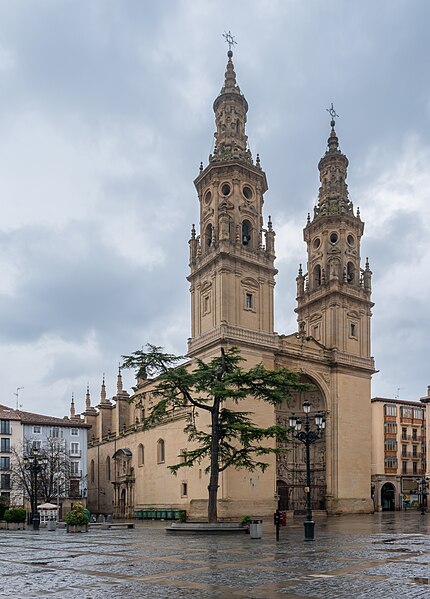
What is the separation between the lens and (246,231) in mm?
59188

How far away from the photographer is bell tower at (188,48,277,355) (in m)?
54.8

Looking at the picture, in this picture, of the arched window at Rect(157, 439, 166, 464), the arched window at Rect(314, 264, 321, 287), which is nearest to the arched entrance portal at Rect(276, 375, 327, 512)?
the arched window at Rect(157, 439, 166, 464)

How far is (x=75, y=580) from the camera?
52.1 ft

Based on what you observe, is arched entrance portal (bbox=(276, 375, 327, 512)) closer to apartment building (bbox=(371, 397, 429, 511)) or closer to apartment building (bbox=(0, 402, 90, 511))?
apartment building (bbox=(371, 397, 429, 511))

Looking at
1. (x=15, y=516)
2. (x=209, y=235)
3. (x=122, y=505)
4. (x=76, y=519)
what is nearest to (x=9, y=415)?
(x=122, y=505)

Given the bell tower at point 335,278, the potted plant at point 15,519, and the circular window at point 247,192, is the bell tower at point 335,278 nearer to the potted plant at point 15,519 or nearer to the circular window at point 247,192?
the circular window at point 247,192

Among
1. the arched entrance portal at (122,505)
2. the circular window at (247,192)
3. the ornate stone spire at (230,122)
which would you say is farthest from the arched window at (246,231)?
the arched entrance portal at (122,505)

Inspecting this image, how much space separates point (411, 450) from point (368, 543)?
66705mm

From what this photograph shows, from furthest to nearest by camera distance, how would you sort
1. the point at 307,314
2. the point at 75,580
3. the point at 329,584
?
the point at 307,314
the point at 75,580
the point at 329,584

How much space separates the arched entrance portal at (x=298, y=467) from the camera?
59562 mm

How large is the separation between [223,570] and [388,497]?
71.2 m

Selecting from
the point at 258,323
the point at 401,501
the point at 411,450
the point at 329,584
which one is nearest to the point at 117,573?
the point at 329,584

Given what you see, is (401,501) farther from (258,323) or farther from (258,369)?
(258,369)

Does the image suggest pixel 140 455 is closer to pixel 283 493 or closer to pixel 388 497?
pixel 283 493
